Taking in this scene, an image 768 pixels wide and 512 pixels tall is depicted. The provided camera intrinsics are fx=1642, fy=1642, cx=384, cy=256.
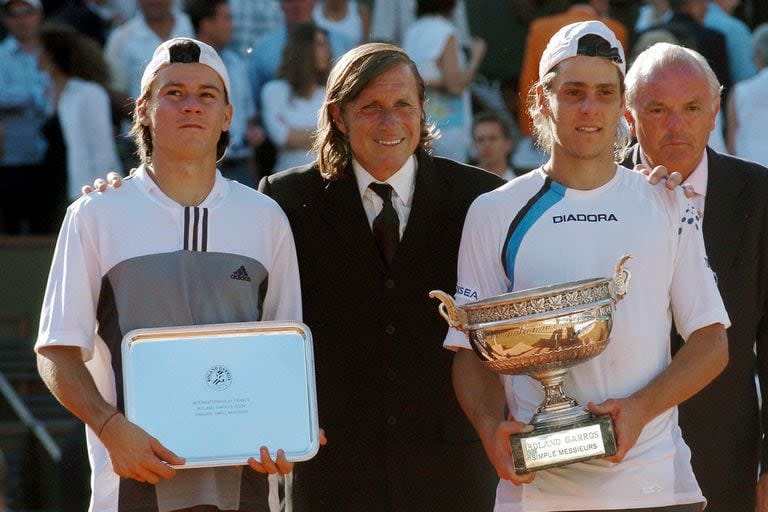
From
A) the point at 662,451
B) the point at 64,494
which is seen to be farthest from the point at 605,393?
the point at 64,494

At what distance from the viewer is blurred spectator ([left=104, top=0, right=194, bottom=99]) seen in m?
9.44

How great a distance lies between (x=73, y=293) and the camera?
176 inches

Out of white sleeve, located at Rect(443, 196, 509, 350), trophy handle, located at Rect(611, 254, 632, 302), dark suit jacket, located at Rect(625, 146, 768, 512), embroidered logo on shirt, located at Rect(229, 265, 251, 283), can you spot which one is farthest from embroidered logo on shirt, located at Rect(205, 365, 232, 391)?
dark suit jacket, located at Rect(625, 146, 768, 512)

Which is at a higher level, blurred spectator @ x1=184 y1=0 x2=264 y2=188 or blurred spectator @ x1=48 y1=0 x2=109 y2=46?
blurred spectator @ x1=48 y1=0 x2=109 y2=46

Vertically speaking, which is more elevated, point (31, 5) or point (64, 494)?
point (31, 5)

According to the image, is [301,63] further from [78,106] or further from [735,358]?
[735,358]

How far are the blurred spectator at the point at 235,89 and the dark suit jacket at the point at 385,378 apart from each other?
4.35 meters

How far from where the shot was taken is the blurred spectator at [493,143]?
31.0 feet

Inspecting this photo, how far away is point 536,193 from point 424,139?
112 cm

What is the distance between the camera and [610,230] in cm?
439

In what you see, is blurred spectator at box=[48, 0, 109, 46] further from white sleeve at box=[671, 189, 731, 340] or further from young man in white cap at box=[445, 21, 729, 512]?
white sleeve at box=[671, 189, 731, 340]

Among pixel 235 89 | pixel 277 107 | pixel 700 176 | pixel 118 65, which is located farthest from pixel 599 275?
pixel 118 65

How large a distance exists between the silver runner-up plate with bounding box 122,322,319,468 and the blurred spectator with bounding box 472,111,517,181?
504 cm

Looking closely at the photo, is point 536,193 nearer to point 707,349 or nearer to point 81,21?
point 707,349
